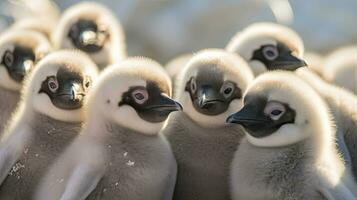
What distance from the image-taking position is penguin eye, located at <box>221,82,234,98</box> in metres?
2.56

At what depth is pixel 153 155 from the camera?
245 cm

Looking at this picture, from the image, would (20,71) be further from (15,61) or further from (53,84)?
(53,84)

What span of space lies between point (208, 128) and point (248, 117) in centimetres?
27

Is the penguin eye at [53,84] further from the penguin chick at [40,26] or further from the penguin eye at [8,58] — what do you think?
the penguin chick at [40,26]

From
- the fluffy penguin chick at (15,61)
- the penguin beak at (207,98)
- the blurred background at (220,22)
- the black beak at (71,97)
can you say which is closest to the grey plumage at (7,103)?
the fluffy penguin chick at (15,61)

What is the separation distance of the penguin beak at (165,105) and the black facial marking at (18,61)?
2.19ft

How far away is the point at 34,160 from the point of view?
2.54 m

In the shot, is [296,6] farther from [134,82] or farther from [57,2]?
[134,82]

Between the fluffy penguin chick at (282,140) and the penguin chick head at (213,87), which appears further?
the penguin chick head at (213,87)

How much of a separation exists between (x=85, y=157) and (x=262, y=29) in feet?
3.19

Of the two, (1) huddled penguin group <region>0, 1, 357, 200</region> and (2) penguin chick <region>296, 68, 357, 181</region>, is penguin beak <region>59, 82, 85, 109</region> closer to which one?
(1) huddled penguin group <region>0, 1, 357, 200</region>

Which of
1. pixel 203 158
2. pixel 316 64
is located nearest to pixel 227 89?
pixel 203 158

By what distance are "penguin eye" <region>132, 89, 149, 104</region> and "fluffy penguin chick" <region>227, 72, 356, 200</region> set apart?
249 millimetres

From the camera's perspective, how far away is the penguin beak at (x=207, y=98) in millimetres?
2525
